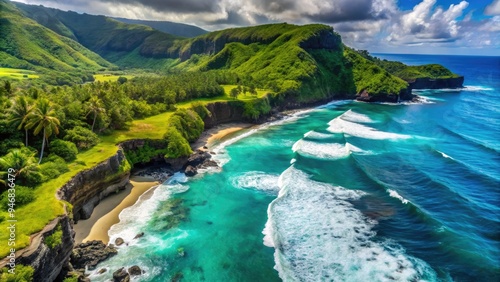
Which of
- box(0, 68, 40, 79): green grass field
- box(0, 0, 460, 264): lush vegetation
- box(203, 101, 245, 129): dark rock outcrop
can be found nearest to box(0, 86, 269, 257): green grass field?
box(0, 0, 460, 264): lush vegetation

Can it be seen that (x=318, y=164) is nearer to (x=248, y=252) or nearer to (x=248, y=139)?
(x=248, y=139)

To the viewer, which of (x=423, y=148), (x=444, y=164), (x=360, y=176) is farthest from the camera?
(x=423, y=148)

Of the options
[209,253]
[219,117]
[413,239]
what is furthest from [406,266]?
[219,117]

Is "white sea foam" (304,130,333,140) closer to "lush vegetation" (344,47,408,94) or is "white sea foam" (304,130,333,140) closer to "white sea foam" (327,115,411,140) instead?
"white sea foam" (327,115,411,140)

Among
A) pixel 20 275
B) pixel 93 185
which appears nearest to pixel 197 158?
pixel 93 185

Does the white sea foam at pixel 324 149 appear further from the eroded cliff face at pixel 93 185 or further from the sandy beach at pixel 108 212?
the eroded cliff face at pixel 93 185

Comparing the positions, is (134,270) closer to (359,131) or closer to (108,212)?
(108,212)

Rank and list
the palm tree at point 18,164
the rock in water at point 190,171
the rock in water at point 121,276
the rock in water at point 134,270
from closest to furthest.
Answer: the rock in water at point 121,276 < the rock in water at point 134,270 < the palm tree at point 18,164 < the rock in water at point 190,171

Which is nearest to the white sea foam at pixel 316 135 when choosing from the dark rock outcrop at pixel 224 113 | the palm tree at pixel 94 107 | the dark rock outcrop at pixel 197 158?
the dark rock outcrop at pixel 224 113
